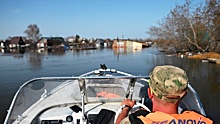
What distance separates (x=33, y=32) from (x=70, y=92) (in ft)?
353

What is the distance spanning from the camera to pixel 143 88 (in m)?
3.21

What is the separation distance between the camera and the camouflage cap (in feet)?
4.61

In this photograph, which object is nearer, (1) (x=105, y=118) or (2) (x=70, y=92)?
(1) (x=105, y=118)

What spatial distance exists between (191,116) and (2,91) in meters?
11.5

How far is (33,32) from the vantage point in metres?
103

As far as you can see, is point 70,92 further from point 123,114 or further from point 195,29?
point 195,29

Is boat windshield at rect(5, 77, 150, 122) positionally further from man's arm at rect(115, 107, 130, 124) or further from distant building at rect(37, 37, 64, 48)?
distant building at rect(37, 37, 64, 48)

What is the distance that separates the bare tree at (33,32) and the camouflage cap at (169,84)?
4215 inches

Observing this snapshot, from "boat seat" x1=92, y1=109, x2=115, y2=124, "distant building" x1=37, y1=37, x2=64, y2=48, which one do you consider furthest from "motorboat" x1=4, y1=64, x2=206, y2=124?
"distant building" x1=37, y1=37, x2=64, y2=48

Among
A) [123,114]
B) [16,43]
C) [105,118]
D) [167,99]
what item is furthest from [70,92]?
[16,43]

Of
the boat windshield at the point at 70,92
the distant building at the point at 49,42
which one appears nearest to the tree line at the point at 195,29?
the boat windshield at the point at 70,92

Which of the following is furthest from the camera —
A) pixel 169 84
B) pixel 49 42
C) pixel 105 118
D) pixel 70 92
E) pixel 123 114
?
pixel 49 42

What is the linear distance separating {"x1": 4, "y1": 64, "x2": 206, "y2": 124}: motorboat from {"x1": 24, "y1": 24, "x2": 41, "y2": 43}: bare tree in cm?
10488

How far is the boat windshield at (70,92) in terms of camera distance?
2.92 meters
